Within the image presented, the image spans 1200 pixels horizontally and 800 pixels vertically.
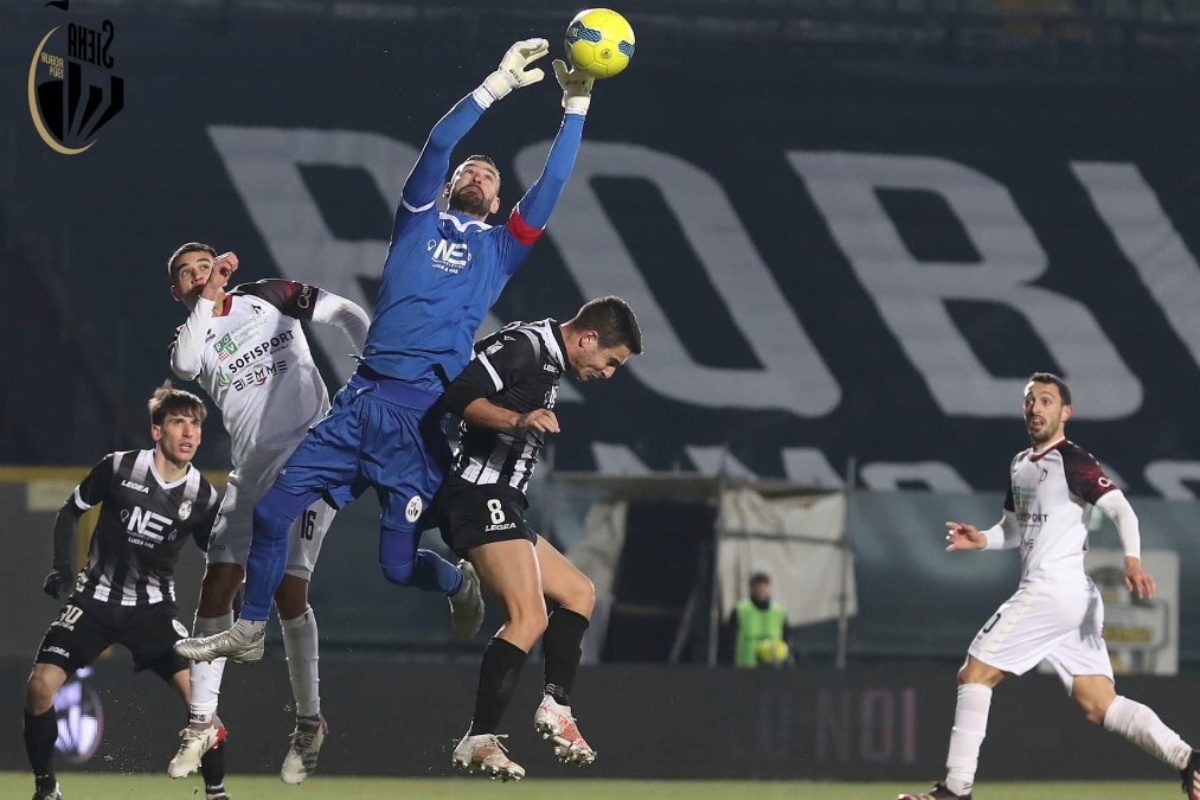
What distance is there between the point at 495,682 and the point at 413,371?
3.86 ft

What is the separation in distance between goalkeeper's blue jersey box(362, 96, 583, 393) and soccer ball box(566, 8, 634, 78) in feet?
0.81

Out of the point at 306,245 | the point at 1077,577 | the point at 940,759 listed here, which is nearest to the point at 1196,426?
the point at 940,759

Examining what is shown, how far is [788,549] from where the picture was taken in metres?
14.1

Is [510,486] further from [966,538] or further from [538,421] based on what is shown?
[966,538]

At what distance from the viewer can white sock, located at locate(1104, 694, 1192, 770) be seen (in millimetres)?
8742

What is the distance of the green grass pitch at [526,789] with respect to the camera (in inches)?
413

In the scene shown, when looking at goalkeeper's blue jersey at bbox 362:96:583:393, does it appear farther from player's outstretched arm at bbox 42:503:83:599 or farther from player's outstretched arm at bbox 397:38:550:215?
player's outstretched arm at bbox 42:503:83:599

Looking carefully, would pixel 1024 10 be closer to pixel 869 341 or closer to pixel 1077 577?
pixel 869 341

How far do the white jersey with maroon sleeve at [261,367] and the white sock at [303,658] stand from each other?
0.71 metres

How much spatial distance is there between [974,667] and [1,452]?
30.7 feet

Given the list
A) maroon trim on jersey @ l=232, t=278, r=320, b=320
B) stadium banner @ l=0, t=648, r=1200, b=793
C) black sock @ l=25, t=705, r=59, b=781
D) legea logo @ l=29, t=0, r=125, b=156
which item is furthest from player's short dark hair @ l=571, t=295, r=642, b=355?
legea logo @ l=29, t=0, r=125, b=156

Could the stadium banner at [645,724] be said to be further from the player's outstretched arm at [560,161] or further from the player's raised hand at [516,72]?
the player's raised hand at [516,72]

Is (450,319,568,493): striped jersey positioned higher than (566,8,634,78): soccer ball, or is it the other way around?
(566,8,634,78): soccer ball

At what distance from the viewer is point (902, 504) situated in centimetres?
1451
